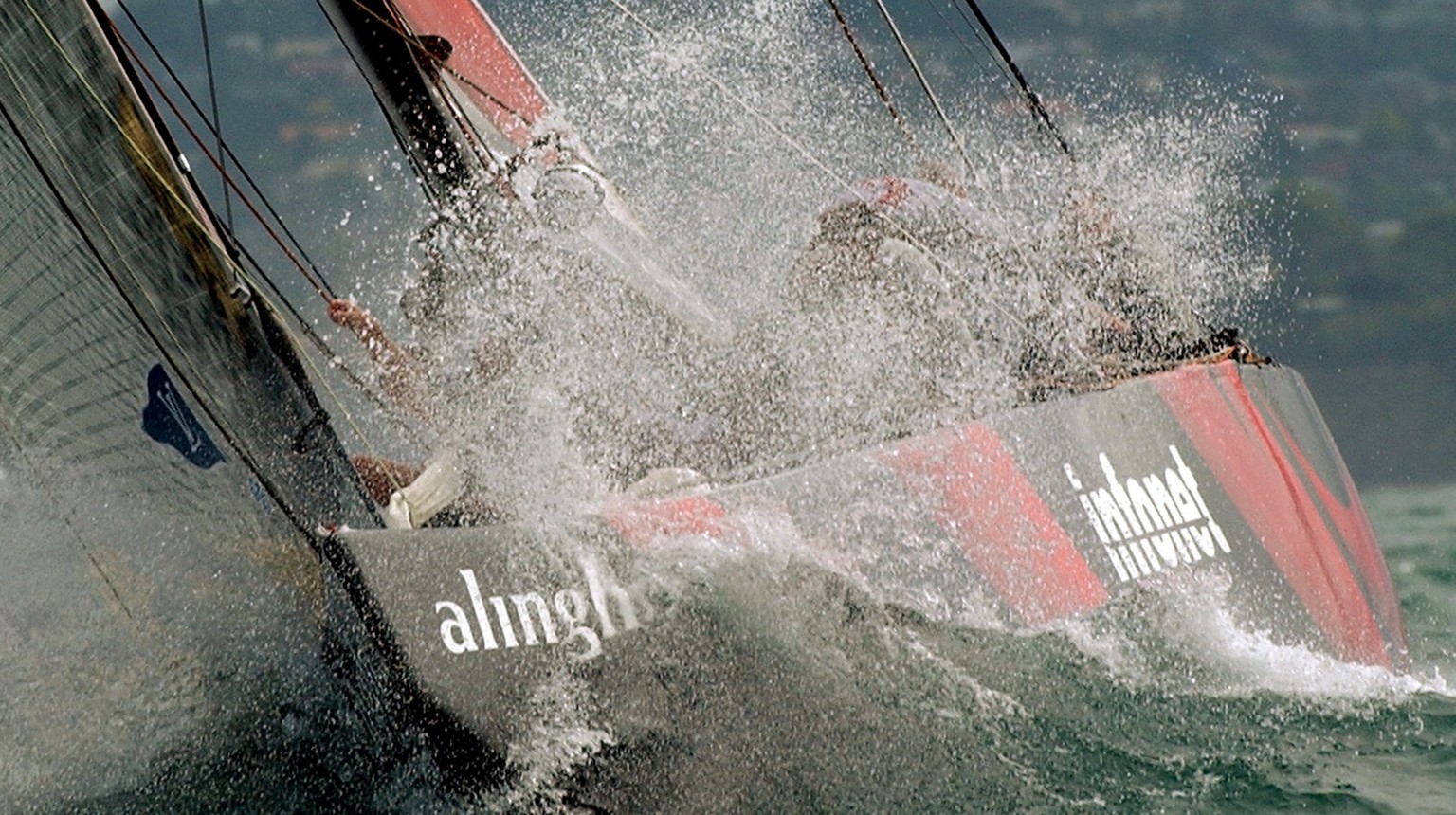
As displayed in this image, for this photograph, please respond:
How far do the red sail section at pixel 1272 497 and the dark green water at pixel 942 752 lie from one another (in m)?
0.77

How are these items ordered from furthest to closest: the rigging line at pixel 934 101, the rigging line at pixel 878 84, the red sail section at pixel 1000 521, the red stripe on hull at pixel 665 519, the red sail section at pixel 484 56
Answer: the red sail section at pixel 484 56, the rigging line at pixel 878 84, the rigging line at pixel 934 101, the red sail section at pixel 1000 521, the red stripe on hull at pixel 665 519

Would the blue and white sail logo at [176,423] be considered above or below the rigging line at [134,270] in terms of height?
below

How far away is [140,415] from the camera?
2666mm

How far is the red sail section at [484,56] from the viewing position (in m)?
5.25

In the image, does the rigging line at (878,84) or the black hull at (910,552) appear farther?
the rigging line at (878,84)

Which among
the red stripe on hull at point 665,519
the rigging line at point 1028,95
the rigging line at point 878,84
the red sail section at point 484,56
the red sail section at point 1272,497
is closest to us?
the red stripe on hull at point 665,519

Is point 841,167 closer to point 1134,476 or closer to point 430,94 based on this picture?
point 430,94

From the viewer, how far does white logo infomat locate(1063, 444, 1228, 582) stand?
3.50 meters

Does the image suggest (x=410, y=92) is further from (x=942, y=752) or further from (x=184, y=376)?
(x=942, y=752)

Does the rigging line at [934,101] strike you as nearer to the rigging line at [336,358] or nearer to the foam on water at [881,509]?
the foam on water at [881,509]

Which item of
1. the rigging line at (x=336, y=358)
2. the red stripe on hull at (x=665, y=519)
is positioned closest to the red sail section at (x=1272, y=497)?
the red stripe on hull at (x=665, y=519)

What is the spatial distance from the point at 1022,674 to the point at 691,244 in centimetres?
227

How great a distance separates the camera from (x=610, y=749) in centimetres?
255

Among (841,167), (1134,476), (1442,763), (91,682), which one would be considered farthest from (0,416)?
(841,167)
